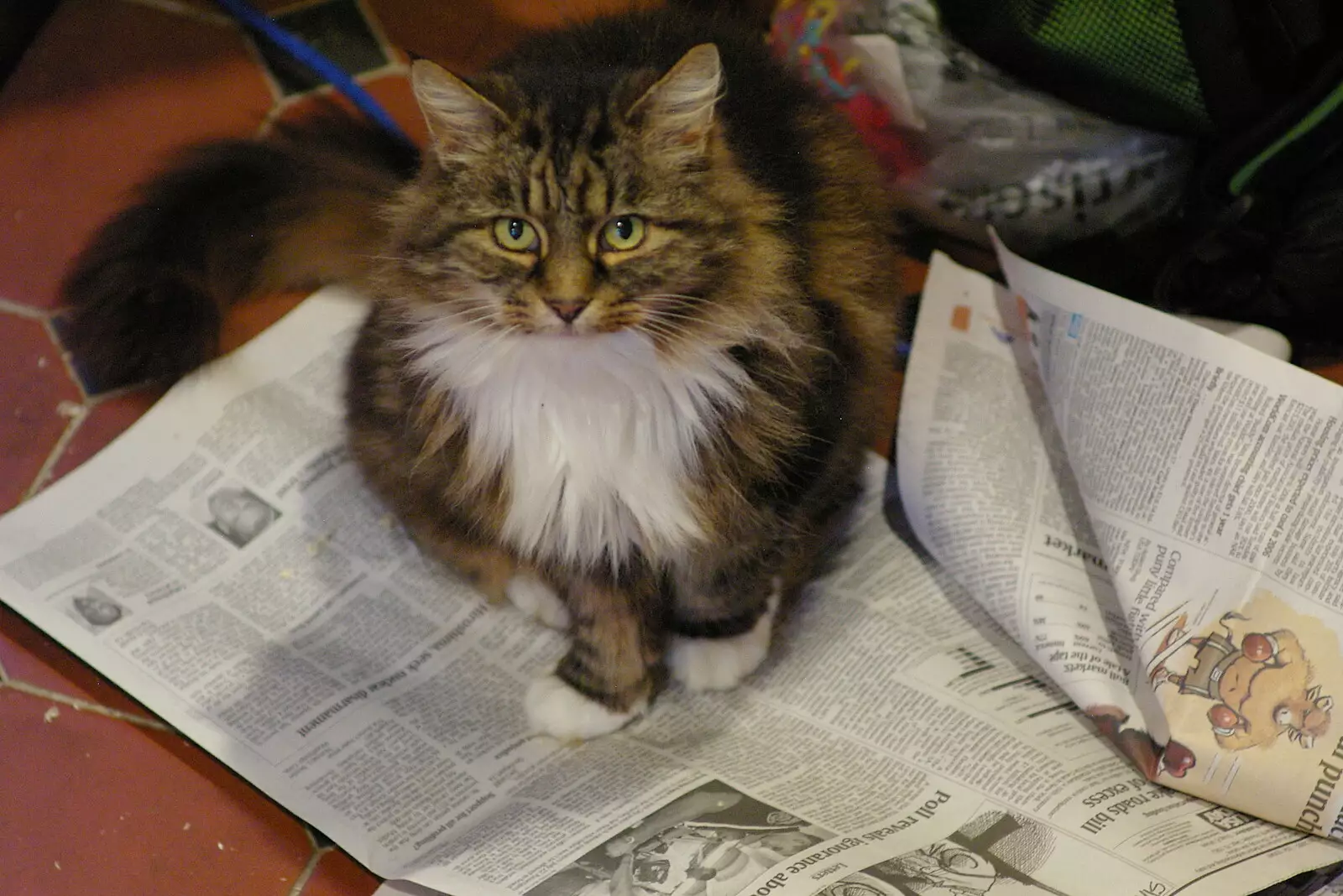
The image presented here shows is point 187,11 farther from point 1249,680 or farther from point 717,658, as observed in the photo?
point 1249,680

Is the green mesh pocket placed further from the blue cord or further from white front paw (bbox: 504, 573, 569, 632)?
white front paw (bbox: 504, 573, 569, 632)

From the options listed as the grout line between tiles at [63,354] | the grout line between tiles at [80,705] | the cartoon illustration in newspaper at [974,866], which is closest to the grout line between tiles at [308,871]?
the grout line between tiles at [80,705]

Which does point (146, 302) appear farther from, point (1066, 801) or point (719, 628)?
point (1066, 801)

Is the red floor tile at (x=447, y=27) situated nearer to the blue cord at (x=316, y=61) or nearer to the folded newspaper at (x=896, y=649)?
the blue cord at (x=316, y=61)

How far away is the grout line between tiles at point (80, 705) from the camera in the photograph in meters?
1.25

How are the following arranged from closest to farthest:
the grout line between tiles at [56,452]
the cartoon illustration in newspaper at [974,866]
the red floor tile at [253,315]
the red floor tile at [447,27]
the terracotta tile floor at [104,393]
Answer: the cartoon illustration in newspaper at [974,866], the terracotta tile floor at [104,393], the grout line between tiles at [56,452], the red floor tile at [253,315], the red floor tile at [447,27]

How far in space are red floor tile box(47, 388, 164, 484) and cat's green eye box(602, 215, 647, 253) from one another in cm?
86

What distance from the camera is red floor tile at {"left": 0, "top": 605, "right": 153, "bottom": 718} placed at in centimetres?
126

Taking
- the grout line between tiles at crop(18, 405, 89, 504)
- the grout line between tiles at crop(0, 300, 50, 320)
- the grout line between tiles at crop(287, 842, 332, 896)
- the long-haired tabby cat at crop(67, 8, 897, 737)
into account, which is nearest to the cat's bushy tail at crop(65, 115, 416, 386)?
the long-haired tabby cat at crop(67, 8, 897, 737)

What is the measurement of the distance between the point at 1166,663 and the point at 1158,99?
0.70 m

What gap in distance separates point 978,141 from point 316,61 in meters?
0.96

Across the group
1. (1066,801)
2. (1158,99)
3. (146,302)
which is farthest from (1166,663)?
(146,302)

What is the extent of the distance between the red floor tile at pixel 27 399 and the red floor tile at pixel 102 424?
3cm

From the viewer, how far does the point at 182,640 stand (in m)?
1.27
